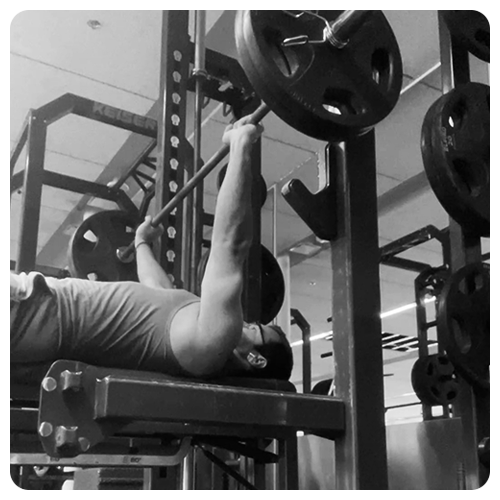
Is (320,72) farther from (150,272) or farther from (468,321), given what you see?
(150,272)

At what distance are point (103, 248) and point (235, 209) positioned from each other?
1268 mm

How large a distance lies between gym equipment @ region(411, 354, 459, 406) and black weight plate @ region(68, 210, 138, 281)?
1.89m

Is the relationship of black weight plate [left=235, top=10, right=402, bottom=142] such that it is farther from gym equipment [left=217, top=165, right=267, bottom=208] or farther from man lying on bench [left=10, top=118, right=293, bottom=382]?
gym equipment [left=217, top=165, right=267, bottom=208]

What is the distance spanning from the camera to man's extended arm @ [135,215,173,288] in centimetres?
164

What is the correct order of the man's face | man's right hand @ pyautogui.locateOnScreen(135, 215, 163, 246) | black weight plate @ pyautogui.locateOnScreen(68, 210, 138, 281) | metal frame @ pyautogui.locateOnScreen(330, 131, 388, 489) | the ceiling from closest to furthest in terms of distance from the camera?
metal frame @ pyautogui.locateOnScreen(330, 131, 388, 489) → the man's face → man's right hand @ pyautogui.locateOnScreen(135, 215, 163, 246) → black weight plate @ pyautogui.locateOnScreen(68, 210, 138, 281) → the ceiling

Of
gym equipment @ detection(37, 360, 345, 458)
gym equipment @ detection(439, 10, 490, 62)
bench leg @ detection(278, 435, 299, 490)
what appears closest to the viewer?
gym equipment @ detection(37, 360, 345, 458)

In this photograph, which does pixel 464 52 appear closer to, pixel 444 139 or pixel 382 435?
pixel 444 139

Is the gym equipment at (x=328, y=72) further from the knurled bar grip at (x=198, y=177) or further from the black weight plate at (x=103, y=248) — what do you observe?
the black weight plate at (x=103, y=248)

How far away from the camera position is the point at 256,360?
4.42 feet

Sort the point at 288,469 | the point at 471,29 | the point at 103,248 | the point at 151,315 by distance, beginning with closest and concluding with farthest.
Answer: the point at 151,315, the point at 471,29, the point at 288,469, the point at 103,248

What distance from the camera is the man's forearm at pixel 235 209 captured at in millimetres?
1076

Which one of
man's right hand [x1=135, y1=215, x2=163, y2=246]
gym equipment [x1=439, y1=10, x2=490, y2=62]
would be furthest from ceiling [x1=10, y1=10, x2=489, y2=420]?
man's right hand [x1=135, y1=215, x2=163, y2=246]

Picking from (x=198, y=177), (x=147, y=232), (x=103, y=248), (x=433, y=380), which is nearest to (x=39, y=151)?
(x=103, y=248)

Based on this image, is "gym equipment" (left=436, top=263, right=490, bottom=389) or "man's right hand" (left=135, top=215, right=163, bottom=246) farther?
"man's right hand" (left=135, top=215, right=163, bottom=246)
